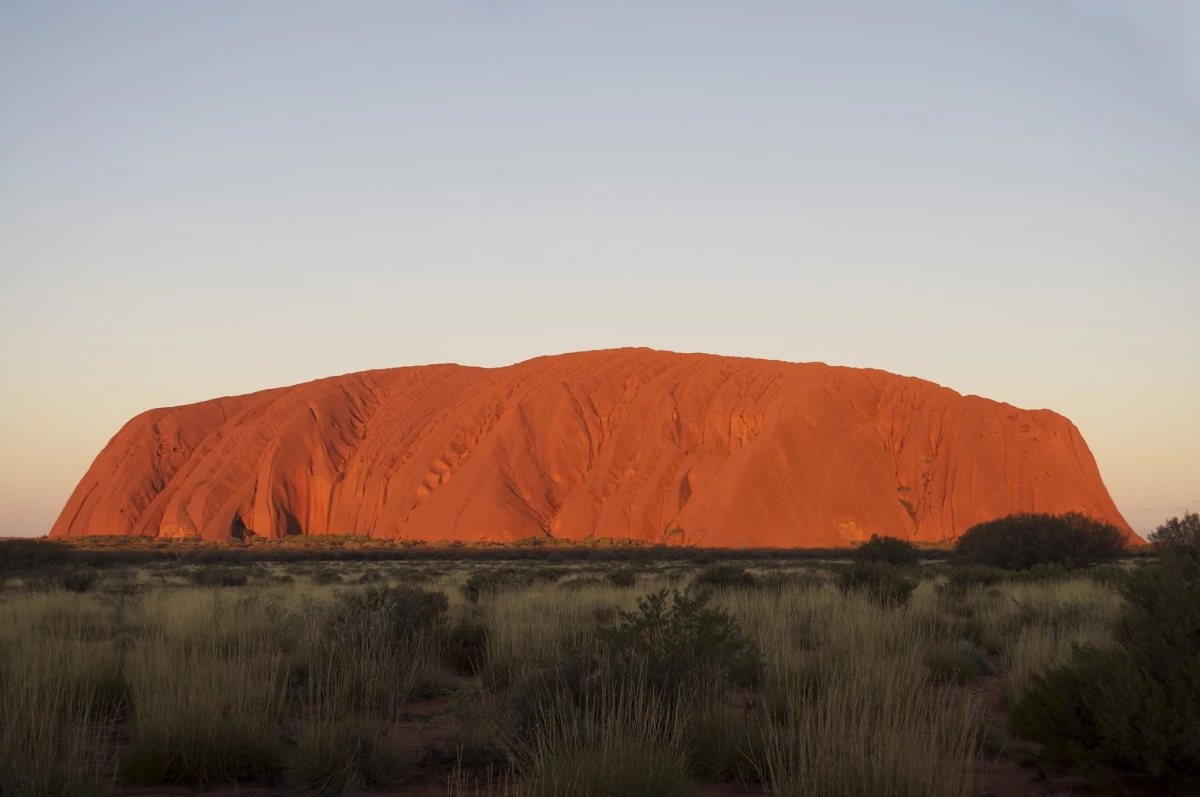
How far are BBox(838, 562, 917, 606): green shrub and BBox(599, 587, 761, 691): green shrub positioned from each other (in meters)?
6.37

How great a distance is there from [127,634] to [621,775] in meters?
8.28

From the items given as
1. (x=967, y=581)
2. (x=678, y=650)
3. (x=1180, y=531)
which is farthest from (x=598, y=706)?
(x=967, y=581)

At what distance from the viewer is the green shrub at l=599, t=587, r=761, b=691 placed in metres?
6.49

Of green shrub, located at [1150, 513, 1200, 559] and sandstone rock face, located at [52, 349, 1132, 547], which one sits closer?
green shrub, located at [1150, 513, 1200, 559]

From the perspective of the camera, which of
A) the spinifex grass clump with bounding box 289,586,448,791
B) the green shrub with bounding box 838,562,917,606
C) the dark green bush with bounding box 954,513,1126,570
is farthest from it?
the dark green bush with bounding box 954,513,1126,570

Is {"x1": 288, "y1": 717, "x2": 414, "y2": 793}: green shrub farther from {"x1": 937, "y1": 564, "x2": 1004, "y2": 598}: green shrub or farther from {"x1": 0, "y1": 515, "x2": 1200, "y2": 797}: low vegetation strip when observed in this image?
{"x1": 937, "y1": 564, "x2": 1004, "y2": 598}: green shrub

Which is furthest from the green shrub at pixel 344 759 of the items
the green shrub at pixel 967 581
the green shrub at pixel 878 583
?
the green shrub at pixel 967 581

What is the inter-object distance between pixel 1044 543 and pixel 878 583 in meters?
11.9

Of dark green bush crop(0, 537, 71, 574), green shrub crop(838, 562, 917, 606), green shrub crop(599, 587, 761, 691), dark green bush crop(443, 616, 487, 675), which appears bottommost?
dark green bush crop(0, 537, 71, 574)

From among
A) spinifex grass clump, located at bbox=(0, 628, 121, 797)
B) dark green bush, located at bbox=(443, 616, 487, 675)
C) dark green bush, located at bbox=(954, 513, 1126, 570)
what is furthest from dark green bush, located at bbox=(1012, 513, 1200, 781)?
dark green bush, located at bbox=(954, 513, 1126, 570)

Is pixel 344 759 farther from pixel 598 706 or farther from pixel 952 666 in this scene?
pixel 952 666

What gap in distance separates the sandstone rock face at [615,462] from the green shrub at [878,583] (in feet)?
138

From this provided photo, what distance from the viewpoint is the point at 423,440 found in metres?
77.1

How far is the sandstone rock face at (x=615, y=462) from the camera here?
62.2m
